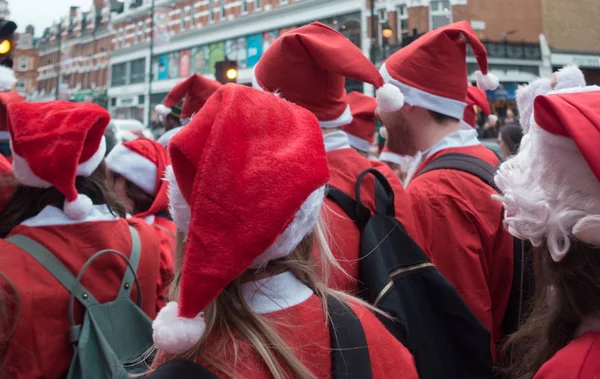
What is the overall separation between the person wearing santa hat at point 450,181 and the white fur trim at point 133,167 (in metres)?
1.62

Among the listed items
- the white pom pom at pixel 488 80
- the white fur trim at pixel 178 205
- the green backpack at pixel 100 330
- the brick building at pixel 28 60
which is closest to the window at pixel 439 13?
the white pom pom at pixel 488 80

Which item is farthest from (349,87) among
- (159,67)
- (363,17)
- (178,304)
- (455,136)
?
(178,304)

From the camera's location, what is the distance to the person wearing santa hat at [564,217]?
119cm

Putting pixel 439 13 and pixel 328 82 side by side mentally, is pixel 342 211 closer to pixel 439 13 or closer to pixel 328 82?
pixel 328 82

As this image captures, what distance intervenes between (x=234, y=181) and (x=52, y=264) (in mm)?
1309

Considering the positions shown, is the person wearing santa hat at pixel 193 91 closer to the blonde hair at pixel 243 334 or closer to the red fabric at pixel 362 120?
the red fabric at pixel 362 120

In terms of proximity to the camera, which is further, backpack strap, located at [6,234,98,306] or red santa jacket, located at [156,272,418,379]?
backpack strap, located at [6,234,98,306]

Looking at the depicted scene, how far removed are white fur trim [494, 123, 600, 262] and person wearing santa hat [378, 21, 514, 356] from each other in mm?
953

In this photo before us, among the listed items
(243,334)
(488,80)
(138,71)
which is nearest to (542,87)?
(488,80)

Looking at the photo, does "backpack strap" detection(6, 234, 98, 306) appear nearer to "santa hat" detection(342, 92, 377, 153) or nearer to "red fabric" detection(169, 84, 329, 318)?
"red fabric" detection(169, 84, 329, 318)

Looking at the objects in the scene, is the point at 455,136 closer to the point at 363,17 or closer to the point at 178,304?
the point at 178,304

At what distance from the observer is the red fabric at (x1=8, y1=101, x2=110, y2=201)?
2225mm

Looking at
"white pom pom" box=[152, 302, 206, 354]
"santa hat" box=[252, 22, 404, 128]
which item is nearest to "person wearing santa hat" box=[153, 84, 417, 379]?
"white pom pom" box=[152, 302, 206, 354]

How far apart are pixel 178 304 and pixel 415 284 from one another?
1077 mm
